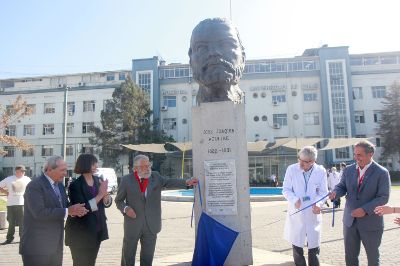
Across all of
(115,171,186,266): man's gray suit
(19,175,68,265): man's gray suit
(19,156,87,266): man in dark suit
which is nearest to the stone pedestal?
(115,171,186,266): man's gray suit

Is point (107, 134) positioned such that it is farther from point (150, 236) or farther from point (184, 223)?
point (150, 236)

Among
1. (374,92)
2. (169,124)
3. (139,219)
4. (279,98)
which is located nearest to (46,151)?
(169,124)

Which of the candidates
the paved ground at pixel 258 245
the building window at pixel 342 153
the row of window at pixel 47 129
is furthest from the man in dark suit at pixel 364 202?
the row of window at pixel 47 129

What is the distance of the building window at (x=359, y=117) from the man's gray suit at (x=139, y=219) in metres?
45.3

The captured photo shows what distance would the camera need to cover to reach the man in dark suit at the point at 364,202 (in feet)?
14.1

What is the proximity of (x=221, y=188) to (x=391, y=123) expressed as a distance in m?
43.8

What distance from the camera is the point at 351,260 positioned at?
14.7 ft

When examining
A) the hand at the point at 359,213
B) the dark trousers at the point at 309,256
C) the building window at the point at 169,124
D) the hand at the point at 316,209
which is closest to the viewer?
the hand at the point at 359,213

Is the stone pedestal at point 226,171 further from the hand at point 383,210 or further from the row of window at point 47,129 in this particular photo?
the row of window at point 47,129

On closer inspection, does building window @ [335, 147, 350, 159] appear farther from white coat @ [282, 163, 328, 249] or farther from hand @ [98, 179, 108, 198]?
hand @ [98, 179, 108, 198]

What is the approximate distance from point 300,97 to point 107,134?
23.6 metres

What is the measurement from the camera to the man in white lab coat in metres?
5.06

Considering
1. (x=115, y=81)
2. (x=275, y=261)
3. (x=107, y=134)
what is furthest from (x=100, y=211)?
(x=115, y=81)

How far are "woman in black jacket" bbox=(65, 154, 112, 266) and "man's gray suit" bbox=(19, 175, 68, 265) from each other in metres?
0.29
